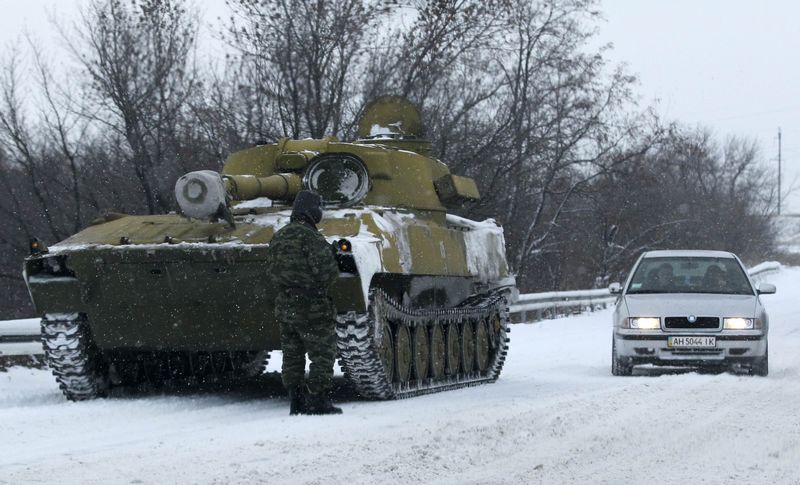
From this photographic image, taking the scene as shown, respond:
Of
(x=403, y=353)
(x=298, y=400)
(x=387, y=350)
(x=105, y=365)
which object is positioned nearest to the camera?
(x=298, y=400)

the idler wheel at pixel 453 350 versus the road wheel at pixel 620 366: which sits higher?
the idler wheel at pixel 453 350

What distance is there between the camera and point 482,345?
1440 centimetres

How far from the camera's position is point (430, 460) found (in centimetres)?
696

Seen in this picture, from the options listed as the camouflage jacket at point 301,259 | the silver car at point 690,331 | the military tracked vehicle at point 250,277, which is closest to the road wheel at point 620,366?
the silver car at point 690,331

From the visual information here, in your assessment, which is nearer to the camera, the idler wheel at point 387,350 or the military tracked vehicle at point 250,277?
the military tracked vehicle at point 250,277

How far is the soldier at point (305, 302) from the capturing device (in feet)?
31.0

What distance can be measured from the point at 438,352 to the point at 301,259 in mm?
3898

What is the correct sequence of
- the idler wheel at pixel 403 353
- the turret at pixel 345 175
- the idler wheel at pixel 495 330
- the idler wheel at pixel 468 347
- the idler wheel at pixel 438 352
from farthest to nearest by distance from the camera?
the idler wheel at pixel 495 330, the idler wheel at pixel 468 347, the idler wheel at pixel 438 352, the turret at pixel 345 175, the idler wheel at pixel 403 353

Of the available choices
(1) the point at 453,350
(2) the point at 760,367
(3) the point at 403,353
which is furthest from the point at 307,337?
(2) the point at 760,367

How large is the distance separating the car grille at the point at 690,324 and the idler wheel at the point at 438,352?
2231mm

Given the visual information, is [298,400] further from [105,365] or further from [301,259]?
[105,365]

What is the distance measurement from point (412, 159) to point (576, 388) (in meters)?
2.96

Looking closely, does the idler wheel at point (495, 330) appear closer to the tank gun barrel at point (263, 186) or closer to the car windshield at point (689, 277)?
the car windshield at point (689, 277)

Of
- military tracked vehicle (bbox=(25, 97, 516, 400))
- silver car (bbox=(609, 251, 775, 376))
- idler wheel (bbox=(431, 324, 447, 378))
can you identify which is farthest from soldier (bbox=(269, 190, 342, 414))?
silver car (bbox=(609, 251, 775, 376))
